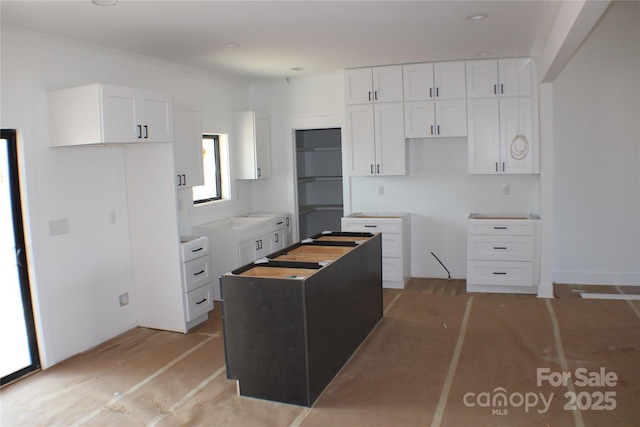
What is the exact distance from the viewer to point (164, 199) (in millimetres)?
4812

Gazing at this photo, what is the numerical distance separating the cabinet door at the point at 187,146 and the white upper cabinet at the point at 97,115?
2.40 ft

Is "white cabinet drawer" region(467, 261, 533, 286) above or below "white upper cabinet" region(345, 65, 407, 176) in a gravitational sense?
below

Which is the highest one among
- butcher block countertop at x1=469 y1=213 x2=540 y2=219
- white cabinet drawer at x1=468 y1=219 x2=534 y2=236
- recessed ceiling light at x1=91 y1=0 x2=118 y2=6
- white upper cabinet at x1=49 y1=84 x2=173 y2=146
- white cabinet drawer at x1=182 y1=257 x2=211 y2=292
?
recessed ceiling light at x1=91 y1=0 x2=118 y2=6

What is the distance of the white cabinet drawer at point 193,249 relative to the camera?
4.91 meters

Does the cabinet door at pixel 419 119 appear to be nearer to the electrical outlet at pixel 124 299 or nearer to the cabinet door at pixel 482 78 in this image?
the cabinet door at pixel 482 78

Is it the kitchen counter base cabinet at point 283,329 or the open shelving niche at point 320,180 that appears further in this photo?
the open shelving niche at point 320,180

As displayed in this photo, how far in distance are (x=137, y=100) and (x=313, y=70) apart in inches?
100

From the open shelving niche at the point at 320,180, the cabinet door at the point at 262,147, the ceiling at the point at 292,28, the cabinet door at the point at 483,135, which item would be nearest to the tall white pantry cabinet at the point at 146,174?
the ceiling at the point at 292,28

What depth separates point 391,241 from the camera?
617cm

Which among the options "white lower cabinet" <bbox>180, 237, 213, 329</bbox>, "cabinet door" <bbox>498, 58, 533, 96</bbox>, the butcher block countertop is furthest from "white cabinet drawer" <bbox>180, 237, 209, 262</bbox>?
"cabinet door" <bbox>498, 58, 533, 96</bbox>

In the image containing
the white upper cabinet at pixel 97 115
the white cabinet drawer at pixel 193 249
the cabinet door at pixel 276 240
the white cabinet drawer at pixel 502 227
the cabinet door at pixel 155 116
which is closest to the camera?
the white upper cabinet at pixel 97 115

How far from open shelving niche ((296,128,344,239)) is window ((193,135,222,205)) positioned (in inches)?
55.0

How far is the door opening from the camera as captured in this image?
4004mm

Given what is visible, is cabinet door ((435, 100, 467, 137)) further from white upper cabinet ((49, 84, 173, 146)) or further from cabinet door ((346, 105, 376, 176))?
white upper cabinet ((49, 84, 173, 146))
